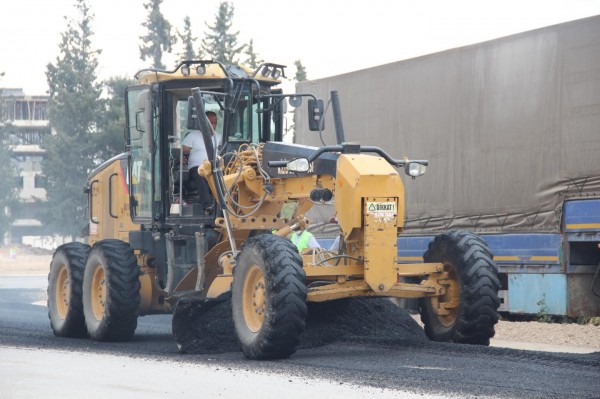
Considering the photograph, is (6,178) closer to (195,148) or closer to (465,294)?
(195,148)

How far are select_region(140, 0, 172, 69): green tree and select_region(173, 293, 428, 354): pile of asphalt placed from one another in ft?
218

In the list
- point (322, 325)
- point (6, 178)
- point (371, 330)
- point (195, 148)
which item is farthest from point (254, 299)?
point (6, 178)

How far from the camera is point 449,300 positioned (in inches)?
492

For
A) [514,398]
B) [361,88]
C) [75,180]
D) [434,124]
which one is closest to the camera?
[514,398]

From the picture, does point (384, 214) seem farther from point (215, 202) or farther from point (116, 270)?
point (116, 270)

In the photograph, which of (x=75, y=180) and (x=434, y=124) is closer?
(x=434, y=124)

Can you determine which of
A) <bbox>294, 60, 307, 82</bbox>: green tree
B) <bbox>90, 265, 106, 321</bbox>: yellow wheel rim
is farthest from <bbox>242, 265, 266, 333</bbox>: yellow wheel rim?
<bbox>294, 60, 307, 82</bbox>: green tree

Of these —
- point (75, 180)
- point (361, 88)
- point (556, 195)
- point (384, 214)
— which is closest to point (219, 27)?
point (75, 180)

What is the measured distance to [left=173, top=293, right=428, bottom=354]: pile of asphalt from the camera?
12.4 meters

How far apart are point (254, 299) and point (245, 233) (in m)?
2.06

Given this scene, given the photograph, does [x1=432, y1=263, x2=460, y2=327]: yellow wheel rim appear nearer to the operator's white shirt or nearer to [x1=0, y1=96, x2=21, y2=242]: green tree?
the operator's white shirt

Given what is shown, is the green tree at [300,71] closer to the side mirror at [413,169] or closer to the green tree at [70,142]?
the green tree at [70,142]

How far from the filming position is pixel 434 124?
19.2 m

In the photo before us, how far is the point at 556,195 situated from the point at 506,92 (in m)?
1.93
